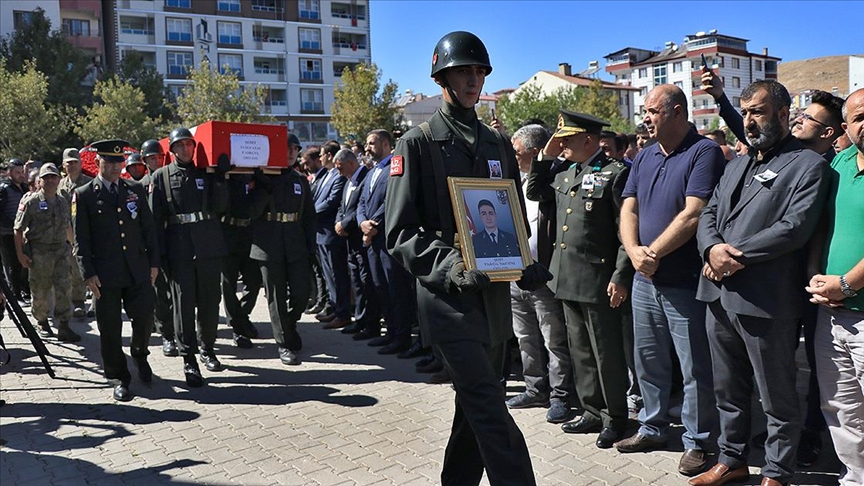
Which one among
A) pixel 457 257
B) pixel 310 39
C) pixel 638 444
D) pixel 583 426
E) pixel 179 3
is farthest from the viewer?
pixel 310 39

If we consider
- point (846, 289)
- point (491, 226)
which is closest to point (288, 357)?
point (491, 226)

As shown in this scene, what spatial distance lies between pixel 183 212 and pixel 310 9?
68.6 meters

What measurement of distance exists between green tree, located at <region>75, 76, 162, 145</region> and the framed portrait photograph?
40.0 metres

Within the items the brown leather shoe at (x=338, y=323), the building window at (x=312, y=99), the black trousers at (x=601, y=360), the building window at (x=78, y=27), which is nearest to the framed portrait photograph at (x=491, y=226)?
the black trousers at (x=601, y=360)

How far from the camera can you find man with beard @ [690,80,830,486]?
12.9 feet

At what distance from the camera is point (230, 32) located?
2655 inches

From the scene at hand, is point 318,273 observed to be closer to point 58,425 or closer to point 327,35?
point 58,425

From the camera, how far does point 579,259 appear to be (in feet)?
17.1

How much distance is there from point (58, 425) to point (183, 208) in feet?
7.76

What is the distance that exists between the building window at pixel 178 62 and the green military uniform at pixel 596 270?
65.7m

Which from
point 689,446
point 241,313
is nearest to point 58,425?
point 241,313

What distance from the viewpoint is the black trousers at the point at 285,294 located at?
7965mm

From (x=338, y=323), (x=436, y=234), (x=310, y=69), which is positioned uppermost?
(x=310, y=69)

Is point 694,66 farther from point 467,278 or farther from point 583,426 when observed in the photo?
point 467,278
